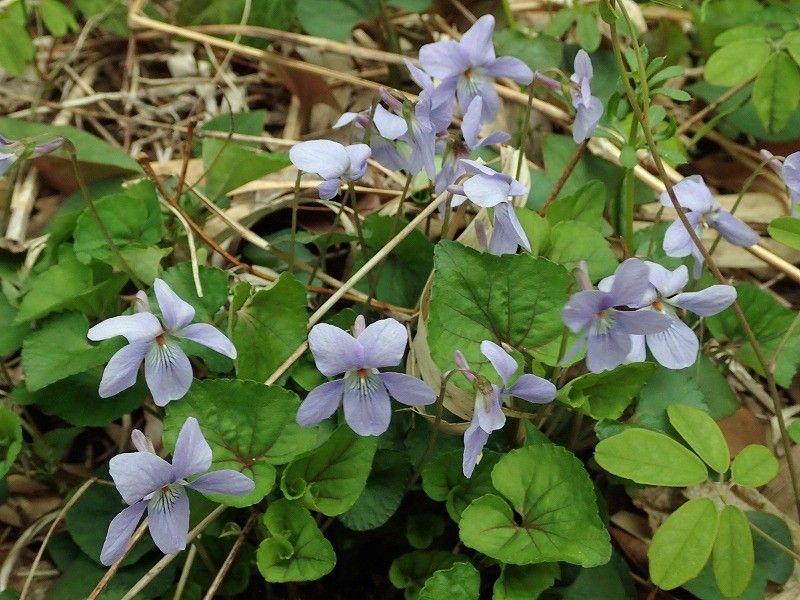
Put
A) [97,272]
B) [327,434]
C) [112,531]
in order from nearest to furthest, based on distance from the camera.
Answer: [112,531]
[327,434]
[97,272]

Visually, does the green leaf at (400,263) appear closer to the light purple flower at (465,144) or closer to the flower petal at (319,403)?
the light purple flower at (465,144)

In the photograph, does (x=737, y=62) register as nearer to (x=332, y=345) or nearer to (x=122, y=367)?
(x=332, y=345)

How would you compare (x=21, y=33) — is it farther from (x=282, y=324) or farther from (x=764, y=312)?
(x=764, y=312)

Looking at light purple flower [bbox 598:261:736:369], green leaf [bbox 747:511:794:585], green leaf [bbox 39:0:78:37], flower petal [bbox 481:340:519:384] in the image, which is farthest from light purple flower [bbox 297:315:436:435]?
green leaf [bbox 39:0:78:37]

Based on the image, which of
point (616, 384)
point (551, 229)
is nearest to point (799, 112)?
point (551, 229)

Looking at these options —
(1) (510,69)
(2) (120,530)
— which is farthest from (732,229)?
(2) (120,530)

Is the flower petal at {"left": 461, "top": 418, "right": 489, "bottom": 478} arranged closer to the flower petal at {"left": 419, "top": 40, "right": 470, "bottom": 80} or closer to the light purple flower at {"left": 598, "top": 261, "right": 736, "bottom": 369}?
the light purple flower at {"left": 598, "top": 261, "right": 736, "bottom": 369}
